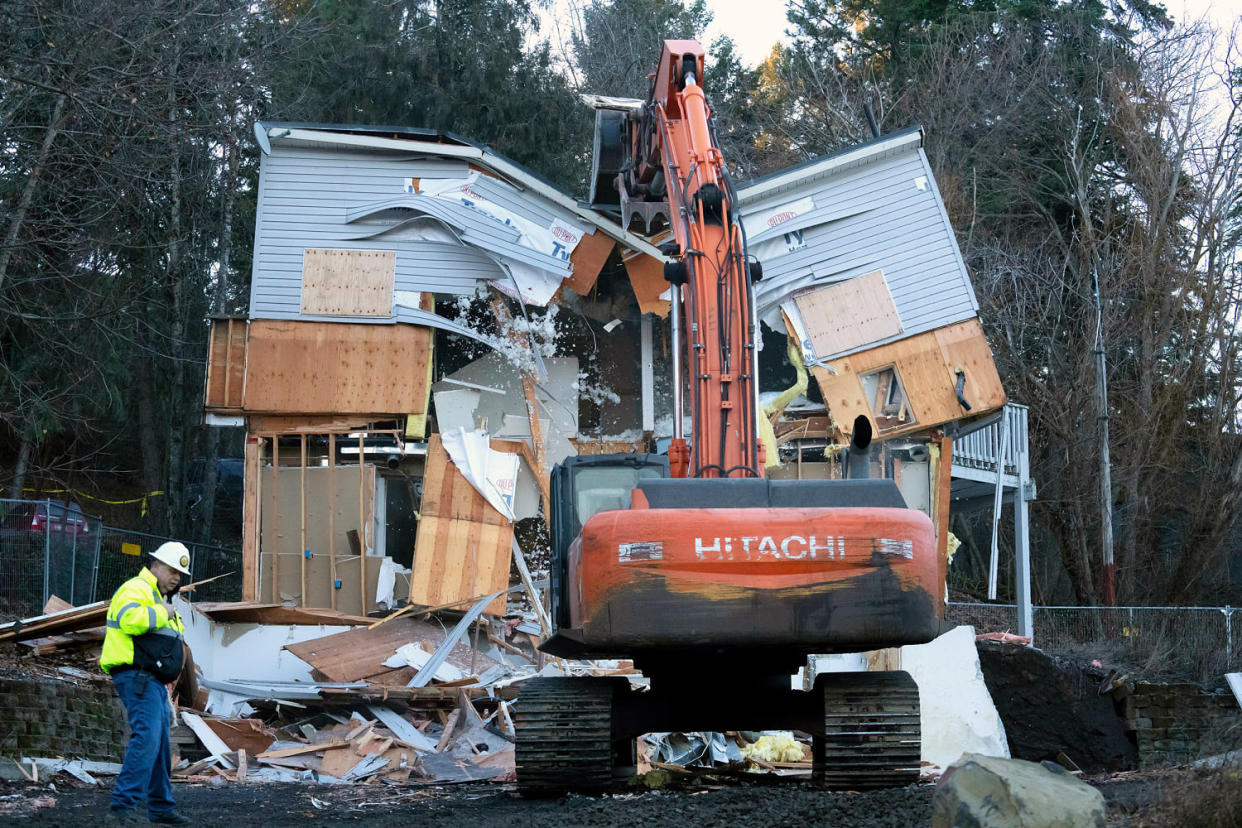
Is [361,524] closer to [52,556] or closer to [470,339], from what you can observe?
[470,339]

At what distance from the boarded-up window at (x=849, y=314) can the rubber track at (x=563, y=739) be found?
11920 millimetres

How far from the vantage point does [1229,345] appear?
32.8 metres

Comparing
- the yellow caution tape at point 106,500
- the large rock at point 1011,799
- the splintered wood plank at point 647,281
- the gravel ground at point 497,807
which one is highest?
the splintered wood plank at point 647,281

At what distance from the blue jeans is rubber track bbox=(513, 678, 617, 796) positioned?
2.43 metres

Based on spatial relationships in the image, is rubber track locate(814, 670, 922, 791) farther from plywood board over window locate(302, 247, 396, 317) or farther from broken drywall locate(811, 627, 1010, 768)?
plywood board over window locate(302, 247, 396, 317)

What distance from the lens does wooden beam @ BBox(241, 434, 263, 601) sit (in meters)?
19.9

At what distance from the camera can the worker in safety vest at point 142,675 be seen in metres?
8.77

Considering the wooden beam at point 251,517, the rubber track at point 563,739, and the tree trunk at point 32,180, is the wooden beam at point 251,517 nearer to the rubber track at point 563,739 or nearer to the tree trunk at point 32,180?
the tree trunk at point 32,180

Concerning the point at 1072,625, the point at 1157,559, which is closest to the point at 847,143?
the point at 1157,559

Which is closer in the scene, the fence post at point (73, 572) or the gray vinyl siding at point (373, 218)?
the fence post at point (73, 572)

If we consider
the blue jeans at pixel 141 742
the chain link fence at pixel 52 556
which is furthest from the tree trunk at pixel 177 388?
the blue jeans at pixel 141 742

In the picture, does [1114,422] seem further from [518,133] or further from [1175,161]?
[518,133]

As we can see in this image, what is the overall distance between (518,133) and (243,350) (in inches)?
510

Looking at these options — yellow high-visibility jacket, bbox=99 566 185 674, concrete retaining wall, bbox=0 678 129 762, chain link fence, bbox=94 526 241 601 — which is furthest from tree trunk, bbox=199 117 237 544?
yellow high-visibility jacket, bbox=99 566 185 674
